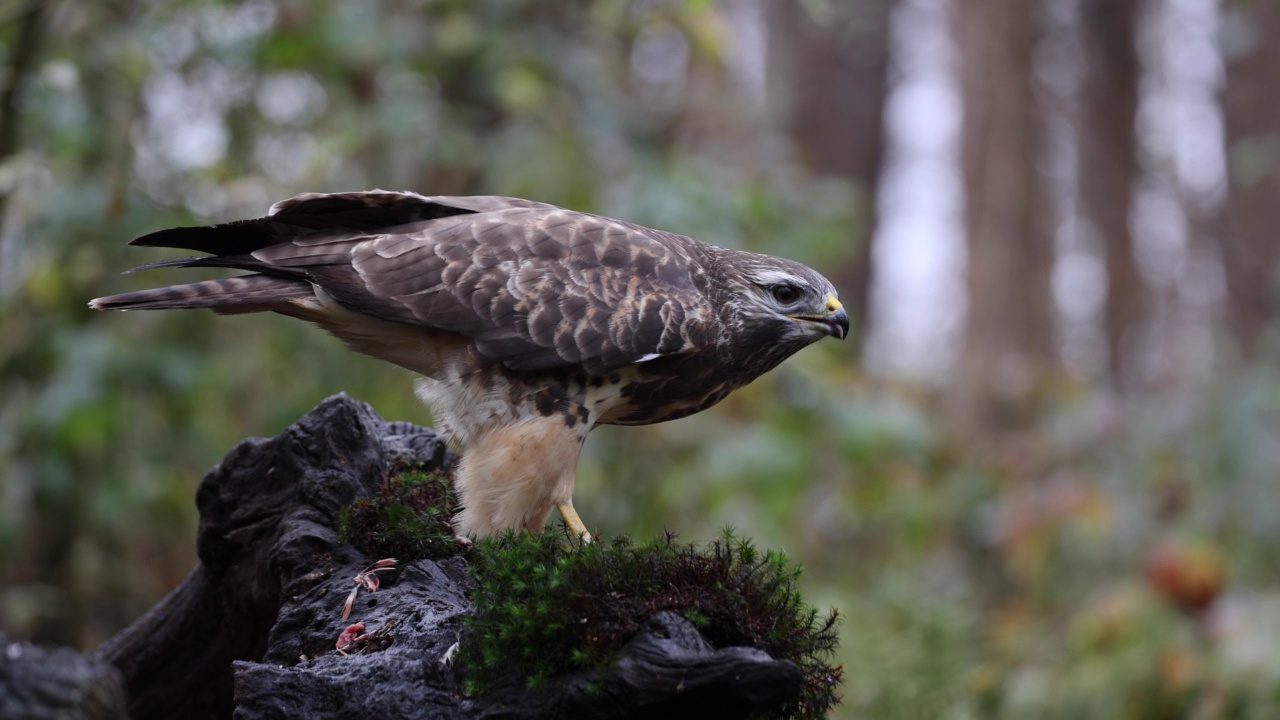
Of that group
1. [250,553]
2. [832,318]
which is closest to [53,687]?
[250,553]

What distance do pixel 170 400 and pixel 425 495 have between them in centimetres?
332

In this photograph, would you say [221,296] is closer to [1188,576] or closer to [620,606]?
[620,606]

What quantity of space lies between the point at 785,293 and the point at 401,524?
1606 millimetres

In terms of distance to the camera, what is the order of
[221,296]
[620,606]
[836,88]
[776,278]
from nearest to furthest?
[620,606], [221,296], [776,278], [836,88]

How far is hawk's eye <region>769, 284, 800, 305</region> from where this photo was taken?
4.25 m

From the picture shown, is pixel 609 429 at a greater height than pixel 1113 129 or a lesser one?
lesser

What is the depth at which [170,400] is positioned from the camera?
6496mm

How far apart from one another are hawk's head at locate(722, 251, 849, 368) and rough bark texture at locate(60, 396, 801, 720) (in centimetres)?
121

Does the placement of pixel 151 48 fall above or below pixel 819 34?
below

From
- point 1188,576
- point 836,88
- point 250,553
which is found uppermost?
point 836,88

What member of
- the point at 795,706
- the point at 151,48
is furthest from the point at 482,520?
the point at 151,48

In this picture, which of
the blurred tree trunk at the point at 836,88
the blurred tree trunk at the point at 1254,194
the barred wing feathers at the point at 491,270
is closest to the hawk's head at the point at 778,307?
the barred wing feathers at the point at 491,270

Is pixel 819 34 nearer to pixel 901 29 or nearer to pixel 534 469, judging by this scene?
pixel 901 29

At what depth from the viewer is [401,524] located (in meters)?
3.54
